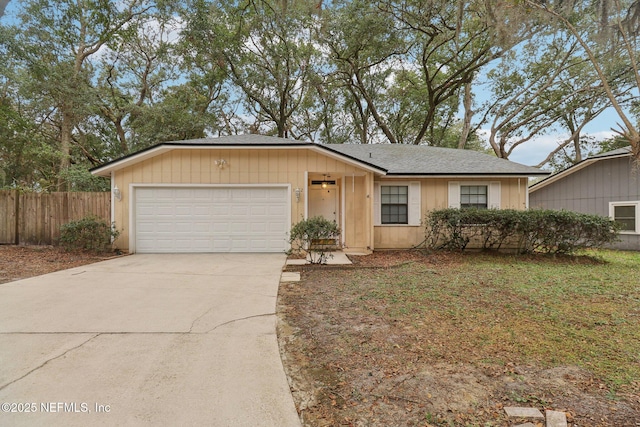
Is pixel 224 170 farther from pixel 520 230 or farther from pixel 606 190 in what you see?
pixel 606 190

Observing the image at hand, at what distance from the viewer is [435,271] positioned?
21.2 feet

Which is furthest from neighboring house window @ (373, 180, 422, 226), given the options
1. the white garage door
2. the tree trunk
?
the tree trunk

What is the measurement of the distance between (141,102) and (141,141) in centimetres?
345

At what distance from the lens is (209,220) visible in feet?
29.1

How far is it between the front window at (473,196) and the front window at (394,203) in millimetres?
1851

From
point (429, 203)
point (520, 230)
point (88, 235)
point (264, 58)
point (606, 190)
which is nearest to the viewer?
point (520, 230)

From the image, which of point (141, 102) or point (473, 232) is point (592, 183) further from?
point (141, 102)

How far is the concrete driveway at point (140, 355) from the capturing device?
6.33 feet

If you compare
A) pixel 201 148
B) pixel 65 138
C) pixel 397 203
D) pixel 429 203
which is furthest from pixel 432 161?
pixel 65 138

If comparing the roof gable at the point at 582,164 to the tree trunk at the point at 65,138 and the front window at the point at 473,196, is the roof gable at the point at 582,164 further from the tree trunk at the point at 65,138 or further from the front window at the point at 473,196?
the tree trunk at the point at 65,138

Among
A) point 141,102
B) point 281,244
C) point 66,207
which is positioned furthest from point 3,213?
point 141,102

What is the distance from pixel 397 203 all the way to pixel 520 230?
11.2 ft

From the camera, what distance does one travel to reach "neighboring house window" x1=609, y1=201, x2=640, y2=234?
1003 centimetres

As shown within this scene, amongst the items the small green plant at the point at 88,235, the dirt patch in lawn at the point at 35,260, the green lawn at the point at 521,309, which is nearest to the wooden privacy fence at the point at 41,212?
the dirt patch in lawn at the point at 35,260
